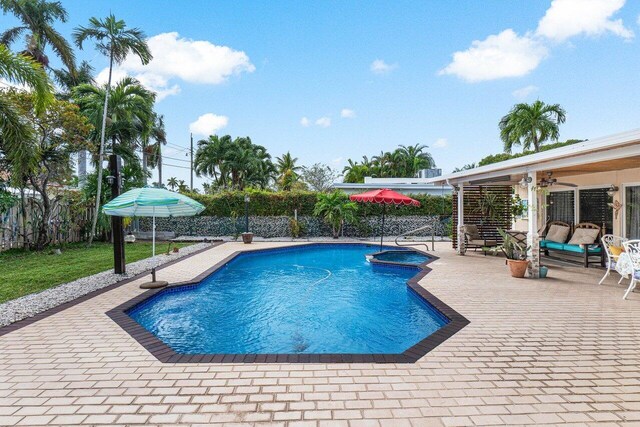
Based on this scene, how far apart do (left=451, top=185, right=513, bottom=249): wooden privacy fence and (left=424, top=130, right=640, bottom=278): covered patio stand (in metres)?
0.16

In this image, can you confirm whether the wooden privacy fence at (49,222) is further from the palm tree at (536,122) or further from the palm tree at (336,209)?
the palm tree at (536,122)

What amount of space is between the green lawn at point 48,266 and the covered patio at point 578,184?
10199 millimetres

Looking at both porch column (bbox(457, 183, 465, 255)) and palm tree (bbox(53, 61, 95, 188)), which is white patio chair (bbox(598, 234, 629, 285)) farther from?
palm tree (bbox(53, 61, 95, 188))

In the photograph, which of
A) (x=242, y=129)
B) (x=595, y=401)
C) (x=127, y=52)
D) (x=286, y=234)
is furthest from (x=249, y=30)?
(x=242, y=129)

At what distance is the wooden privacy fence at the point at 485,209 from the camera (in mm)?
13016

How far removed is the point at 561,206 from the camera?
38.1 ft

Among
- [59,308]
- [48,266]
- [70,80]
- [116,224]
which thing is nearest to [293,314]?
[59,308]

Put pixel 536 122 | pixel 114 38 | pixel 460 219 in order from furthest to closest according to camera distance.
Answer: pixel 536 122, pixel 114 38, pixel 460 219

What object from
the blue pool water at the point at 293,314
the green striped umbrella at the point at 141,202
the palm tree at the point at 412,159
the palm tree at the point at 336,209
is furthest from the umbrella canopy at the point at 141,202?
the palm tree at the point at 412,159

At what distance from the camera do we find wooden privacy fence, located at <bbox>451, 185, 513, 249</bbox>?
13016 mm

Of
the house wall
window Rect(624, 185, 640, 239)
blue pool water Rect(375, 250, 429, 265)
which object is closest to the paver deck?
window Rect(624, 185, 640, 239)

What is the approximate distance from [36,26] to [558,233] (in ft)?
80.1

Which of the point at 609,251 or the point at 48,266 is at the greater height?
the point at 609,251

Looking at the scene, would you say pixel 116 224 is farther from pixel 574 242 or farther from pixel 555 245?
pixel 574 242
